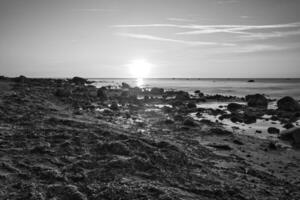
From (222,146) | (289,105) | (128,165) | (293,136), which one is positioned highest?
(289,105)

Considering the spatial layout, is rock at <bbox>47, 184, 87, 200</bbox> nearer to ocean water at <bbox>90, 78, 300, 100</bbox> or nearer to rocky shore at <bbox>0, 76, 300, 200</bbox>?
rocky shore at <bbox>0, 76, 300, 200</bbox>

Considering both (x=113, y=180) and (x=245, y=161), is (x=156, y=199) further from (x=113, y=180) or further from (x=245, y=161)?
(x=245, y=161)

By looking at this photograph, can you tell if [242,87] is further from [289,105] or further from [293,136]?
[293,136]

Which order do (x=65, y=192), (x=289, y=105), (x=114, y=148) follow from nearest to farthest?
(x=65, y=192)
(x=114, y=148)
(x=289, y=105)

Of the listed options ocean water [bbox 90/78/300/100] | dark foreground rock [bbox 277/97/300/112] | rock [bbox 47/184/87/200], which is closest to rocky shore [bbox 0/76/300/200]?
rock [bbox 47/184/87/200]

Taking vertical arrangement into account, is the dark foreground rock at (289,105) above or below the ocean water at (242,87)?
below

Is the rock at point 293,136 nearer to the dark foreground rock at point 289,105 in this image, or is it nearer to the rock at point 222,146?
the rock at point 222,146

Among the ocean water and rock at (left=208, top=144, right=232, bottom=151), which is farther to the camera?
the ocean water

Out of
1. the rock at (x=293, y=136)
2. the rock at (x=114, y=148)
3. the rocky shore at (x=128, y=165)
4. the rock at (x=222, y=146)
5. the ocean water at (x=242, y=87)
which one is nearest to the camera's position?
the rocky shore at (x=128, y=165)

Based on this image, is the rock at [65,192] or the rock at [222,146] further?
the rock at [222,146]

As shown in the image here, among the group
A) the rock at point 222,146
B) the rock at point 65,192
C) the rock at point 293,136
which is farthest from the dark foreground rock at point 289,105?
the rock at point 65,192

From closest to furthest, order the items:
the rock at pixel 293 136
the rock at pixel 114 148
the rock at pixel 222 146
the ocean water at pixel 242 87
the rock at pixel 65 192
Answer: the rock at pixel 65 192 → the rock at pixel 114 148 → the rock at pixel 222 146 → the rock at pixel 293 136 → the ocean water at pixel 242 87

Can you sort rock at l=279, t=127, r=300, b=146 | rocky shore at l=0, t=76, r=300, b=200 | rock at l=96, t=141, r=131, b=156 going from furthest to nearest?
rock at l=279, t=127, r=300, b=146 < rock at l=96, t=141, r=131, b=156 < rocky shore at l=0, t=76, r=300, b=200

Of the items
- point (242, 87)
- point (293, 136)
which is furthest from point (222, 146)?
point (242, 87)
